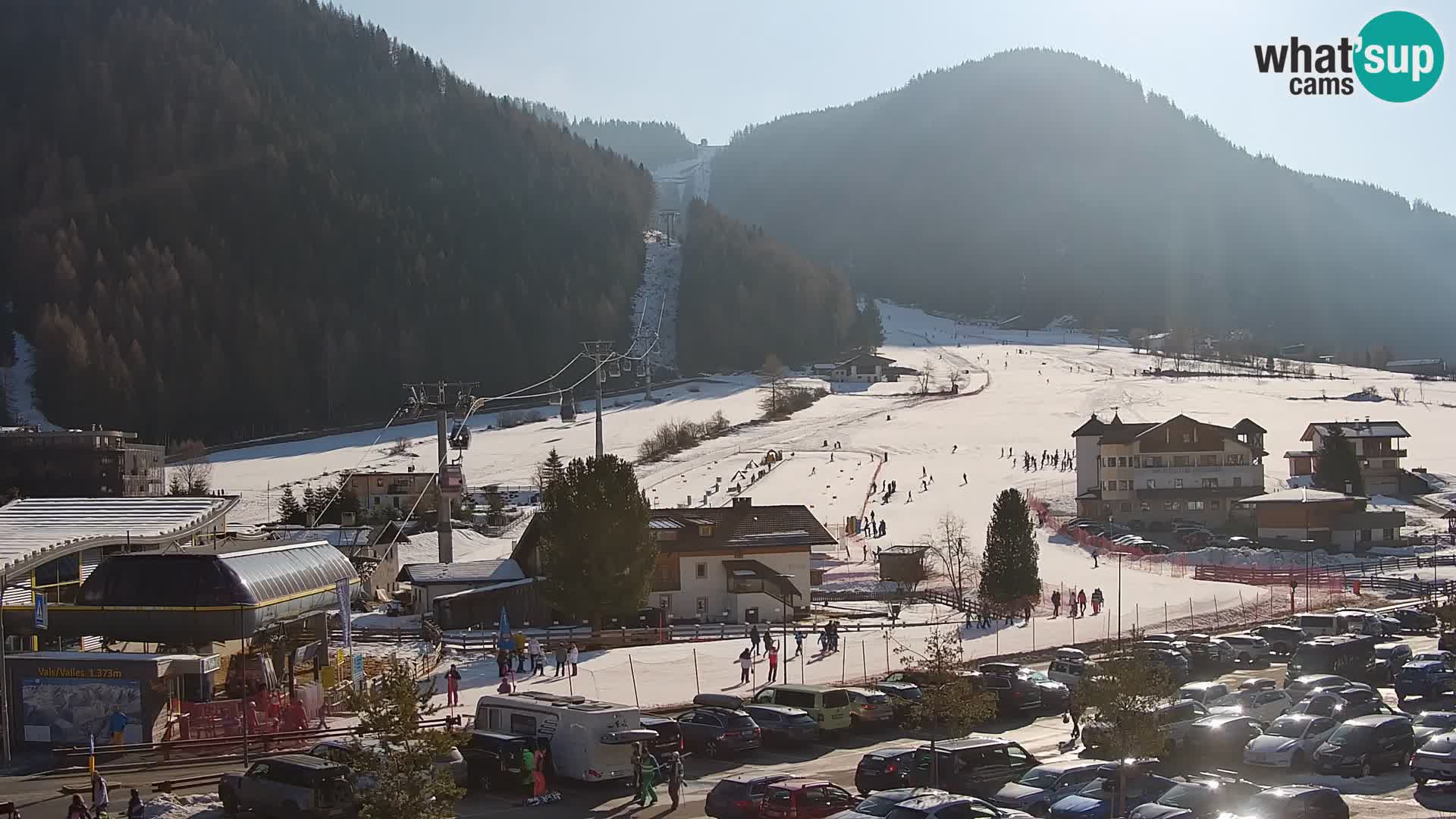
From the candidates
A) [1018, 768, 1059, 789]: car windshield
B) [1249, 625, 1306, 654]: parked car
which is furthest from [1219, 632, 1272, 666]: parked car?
[1018, 768, 1059, 789]: car windshield

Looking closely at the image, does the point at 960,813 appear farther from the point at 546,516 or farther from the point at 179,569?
the point at 546,516

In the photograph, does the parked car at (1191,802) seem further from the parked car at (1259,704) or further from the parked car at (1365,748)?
the parked car at (1259,704)

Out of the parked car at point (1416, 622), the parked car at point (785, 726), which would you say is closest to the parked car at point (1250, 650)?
the parked car at point (1416, 622)

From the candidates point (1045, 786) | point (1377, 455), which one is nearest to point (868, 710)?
point (1045, 786)

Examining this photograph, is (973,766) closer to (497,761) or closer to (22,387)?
(497,761)

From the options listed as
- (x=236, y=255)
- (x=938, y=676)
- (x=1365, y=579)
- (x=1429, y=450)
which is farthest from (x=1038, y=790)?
(x=236, y=255)

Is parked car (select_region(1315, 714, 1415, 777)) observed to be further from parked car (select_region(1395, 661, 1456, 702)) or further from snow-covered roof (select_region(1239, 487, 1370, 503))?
snow-covered roof (select_region(1239, 487, 1370, 503))
